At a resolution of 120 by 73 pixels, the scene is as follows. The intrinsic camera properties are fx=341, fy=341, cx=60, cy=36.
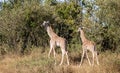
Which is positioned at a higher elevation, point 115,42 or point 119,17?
point 119,17

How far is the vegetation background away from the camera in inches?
727

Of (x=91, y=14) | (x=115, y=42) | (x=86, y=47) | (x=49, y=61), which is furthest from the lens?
(x=91, y=14)

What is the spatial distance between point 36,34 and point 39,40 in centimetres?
43

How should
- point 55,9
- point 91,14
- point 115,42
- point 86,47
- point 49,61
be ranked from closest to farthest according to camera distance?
point 49,61, point 86,47, point 115,42, point 91,14, point 55,9

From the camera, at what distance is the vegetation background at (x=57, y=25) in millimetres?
18469

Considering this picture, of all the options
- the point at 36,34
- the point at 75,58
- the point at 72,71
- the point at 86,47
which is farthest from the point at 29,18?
the point at 72,71

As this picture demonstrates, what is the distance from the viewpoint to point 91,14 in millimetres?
20641

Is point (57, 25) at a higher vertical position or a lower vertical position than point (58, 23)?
lower

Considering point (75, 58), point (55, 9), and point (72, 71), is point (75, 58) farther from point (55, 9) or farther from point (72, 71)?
point (55, 9)

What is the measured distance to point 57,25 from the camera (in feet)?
74.0

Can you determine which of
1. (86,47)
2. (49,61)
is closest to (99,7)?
(86,47)

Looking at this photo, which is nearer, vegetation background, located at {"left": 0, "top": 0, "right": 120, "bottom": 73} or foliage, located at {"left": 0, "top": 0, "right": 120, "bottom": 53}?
vegetation background, located at {"left": 0, "top": 0, "right": 120, "bottom": 73}

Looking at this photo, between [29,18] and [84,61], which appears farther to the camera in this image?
[29,18]

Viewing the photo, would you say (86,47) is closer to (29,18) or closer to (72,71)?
(72,71)
